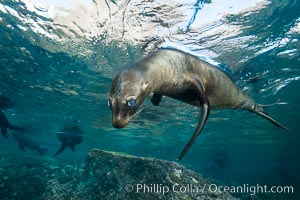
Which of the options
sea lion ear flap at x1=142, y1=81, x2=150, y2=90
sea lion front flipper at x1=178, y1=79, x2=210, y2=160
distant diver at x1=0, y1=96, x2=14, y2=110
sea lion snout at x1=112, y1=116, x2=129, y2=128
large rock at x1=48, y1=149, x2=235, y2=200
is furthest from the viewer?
distant diver at x1=0, y1=96, x2=14, y2=110

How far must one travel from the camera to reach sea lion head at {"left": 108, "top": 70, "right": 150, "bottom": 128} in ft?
8.09

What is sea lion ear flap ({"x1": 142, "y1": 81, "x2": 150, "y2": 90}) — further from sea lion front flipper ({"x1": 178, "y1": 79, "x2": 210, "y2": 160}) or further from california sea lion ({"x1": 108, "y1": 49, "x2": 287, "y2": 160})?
sea lion front flipper ({"x1": 178, "y1": 79, "x2": 210, "y2": 160})

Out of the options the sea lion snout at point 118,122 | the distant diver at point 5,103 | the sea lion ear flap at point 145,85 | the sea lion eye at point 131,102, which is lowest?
the distant diver at point 5,103

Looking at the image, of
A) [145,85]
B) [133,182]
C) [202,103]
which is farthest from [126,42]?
[145,85]

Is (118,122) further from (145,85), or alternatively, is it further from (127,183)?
(127,183)

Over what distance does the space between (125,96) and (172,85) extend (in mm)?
1044

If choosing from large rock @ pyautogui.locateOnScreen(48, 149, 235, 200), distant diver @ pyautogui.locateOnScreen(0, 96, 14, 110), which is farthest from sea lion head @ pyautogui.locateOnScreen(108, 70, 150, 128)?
distant diver @ pyautogui.locateOnScreen(0, 96, 14, 110)

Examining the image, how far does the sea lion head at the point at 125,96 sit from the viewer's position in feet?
8.09

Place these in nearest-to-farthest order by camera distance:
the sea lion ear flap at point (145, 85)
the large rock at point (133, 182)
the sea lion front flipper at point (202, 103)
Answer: the sea lion ear flap at point (145, 85)
the sea lion front flipper at point (202, 103)
the large rock at point (133, 182)

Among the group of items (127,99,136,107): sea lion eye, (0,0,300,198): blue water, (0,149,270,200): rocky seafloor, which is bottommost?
(0,149,270,200): rocky seafloor

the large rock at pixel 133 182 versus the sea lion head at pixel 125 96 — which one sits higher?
the sea lion head at pixel 125 96

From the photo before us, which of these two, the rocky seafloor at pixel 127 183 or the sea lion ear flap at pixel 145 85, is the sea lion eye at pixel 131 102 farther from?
the rocky seafloor at pixel 127 183

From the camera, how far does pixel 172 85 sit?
3.33 meters

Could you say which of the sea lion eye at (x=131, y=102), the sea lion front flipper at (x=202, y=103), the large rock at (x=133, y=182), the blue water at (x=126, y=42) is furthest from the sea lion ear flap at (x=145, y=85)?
the blue water at (x=126, y=42)
